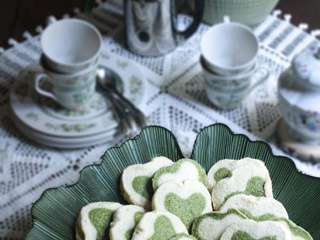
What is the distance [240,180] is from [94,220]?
184mm

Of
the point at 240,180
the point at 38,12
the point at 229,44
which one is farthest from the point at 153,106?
the point at 38,12

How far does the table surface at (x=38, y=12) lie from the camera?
3.60 ft

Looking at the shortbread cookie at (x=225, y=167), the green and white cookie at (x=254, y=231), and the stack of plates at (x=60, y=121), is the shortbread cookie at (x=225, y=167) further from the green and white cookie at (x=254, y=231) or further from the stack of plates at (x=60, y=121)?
the stack of plates at (x=60, y=121)

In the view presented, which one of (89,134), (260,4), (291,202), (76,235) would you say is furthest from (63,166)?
(260,4)

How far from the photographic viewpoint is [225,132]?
778 millimetres

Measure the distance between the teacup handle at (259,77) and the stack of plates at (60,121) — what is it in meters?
0.24

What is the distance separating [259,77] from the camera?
0.96 m

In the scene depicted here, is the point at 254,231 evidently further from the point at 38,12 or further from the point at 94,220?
the point at 38,12

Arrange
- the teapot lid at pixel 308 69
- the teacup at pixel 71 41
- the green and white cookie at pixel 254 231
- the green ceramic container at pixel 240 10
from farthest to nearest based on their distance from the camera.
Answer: the green ceramic container at pixel 240 10 < the teacup at pixel 71 41 < the teapot lid at pixel 308 69 < the green and white cookie at pixel 254 231

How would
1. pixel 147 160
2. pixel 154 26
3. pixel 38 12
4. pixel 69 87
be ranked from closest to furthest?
pixel 147 160 → pixel 69 87 → pixel 154 26 → pixel 38 12

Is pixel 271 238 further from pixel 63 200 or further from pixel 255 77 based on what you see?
pixel 255 77

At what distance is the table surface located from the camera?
1098 millimetres

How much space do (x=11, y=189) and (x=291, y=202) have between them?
40 centimetres

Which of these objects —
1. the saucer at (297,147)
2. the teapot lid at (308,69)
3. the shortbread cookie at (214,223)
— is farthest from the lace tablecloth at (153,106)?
the shortbread cookie at (214,223)
